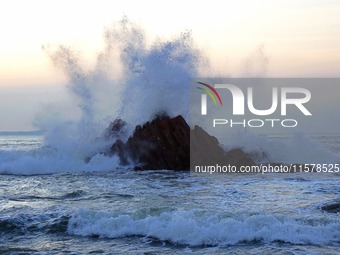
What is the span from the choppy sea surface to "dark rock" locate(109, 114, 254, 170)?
299 centimetres

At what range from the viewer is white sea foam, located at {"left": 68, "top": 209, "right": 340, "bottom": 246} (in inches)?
366

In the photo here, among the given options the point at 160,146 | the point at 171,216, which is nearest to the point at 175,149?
the point at 160,146

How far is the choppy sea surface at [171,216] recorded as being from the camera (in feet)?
30.0

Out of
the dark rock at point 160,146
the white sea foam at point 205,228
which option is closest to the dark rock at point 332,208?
the white sea foam at point 205,228

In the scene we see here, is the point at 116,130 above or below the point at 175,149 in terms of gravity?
above

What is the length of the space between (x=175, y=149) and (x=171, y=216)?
10.4 meters

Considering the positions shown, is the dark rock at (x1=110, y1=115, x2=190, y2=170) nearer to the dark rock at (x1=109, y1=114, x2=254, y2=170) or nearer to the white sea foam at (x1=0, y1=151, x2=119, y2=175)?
the dark rock at (x1=109, y1=114, x2=254, y2=170)

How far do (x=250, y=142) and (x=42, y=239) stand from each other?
15660 millimetres

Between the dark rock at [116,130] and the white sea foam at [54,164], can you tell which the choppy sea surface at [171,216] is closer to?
the white sea foam at [54,164]

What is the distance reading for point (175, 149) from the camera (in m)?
20.9

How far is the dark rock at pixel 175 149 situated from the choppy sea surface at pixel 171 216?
2986mm

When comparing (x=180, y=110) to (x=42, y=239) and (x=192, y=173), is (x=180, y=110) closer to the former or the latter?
(x=192, y=173)

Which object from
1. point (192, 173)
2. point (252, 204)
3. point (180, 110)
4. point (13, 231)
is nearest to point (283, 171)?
point (192, 173)

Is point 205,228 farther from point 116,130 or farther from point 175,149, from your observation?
point 116,130
